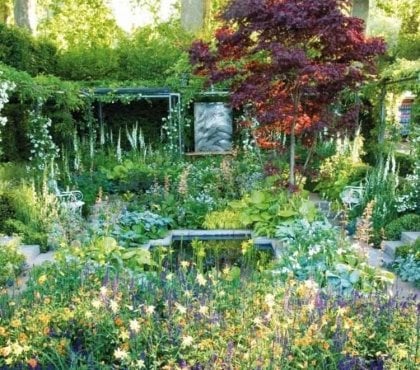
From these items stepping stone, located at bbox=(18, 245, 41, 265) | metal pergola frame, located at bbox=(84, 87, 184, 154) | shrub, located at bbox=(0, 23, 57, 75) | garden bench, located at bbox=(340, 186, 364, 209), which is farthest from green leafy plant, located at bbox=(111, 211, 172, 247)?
shrub, located at bbox=(0, 23, 57, 75)

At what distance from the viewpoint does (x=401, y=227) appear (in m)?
6.53

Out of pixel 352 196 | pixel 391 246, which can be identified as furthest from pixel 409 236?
pixel 352 196

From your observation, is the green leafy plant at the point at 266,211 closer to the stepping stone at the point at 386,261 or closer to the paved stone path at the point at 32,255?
the stepping stone at the point at 386,261

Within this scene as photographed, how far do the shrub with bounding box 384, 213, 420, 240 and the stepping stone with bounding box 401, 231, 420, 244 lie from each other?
0.39 feet

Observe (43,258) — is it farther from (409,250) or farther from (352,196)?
(352,196)

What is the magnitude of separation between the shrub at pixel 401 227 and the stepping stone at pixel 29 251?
386 cm

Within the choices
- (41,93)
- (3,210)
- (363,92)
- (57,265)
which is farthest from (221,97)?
(57,265)

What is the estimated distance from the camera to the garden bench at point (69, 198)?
693cm

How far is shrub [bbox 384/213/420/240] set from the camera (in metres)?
6.50

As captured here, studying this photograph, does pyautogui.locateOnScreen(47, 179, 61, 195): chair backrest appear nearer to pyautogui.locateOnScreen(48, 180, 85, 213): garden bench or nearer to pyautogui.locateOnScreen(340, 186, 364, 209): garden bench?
pyautogui.locateOnScreen(48, 180, 85, 213): garden bench

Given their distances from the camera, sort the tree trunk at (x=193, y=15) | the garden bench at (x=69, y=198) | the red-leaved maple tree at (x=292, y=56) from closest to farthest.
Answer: the red-leaved maple tree at (x=292, y=56)
the garden bench at (x=69, y=198)
the tree trunk at (x=193, y=15)

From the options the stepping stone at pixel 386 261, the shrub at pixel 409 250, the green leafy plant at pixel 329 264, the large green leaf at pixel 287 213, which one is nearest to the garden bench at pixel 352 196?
the large green leaf at pixel 287 213

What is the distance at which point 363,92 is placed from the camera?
10.3 m

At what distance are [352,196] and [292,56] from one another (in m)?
2.24
